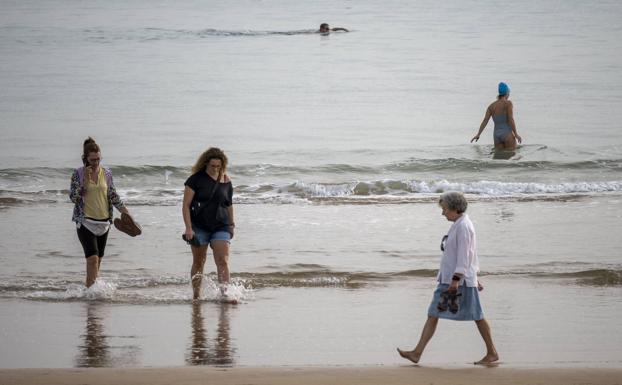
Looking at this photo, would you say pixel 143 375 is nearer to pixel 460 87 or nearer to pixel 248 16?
pixel 460 87

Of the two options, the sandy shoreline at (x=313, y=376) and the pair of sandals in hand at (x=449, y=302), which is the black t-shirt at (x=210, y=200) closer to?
the sandy shoreline at (x=313, y=376)

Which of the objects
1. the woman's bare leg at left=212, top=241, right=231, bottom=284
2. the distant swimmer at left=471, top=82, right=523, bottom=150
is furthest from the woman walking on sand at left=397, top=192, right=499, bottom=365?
the distant swimmer at left=471, top=82, right=523, bottom=150

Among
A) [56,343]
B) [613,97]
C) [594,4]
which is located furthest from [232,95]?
[594,4]

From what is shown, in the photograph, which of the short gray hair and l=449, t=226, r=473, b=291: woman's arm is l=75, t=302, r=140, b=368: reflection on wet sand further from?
the short gray hair

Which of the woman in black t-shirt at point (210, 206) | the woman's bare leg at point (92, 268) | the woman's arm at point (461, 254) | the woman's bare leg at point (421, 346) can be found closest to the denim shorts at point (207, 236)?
the woman in black t-shirt at point (210, 206)

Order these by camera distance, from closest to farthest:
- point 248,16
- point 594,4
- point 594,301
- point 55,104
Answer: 1. point 594,301
2. point 55,104
3. point 248,16
4. point 594,4

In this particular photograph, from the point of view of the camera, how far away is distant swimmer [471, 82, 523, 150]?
19.1 metres

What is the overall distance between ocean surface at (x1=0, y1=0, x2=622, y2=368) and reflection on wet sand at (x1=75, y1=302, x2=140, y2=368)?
0.09 feet

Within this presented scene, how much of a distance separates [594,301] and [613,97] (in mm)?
24667

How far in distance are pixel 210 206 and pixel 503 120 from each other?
38.2 feet

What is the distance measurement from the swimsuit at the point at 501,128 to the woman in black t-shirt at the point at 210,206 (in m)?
11.2

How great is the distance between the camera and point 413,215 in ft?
49.6

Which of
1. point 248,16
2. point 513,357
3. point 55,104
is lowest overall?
point 513,357

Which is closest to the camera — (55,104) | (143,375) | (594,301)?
(143,375)
